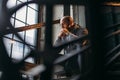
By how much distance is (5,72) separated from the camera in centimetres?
56

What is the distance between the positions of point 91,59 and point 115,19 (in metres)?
4.39

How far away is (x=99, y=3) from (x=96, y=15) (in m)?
0.02

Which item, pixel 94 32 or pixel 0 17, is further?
pixel 0 17

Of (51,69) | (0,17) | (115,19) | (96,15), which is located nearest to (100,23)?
(96,15)

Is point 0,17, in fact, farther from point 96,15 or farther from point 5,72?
point 96,15

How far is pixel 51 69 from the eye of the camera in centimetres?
51

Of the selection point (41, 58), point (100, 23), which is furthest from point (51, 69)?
point (100, 23)

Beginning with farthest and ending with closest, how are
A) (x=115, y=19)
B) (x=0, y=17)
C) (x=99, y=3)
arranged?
(x=115, y=19) → (x=0, y=17) → (x=99, y=3)

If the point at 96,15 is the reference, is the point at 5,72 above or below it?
below

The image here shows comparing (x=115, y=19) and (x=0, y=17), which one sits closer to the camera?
(x=0, y=17)

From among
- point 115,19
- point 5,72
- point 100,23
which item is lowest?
point 115,19

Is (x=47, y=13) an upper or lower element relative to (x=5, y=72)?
upper

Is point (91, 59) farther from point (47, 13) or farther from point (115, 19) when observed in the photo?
point (115, 19)

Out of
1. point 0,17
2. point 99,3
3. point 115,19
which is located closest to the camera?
point 99,3
